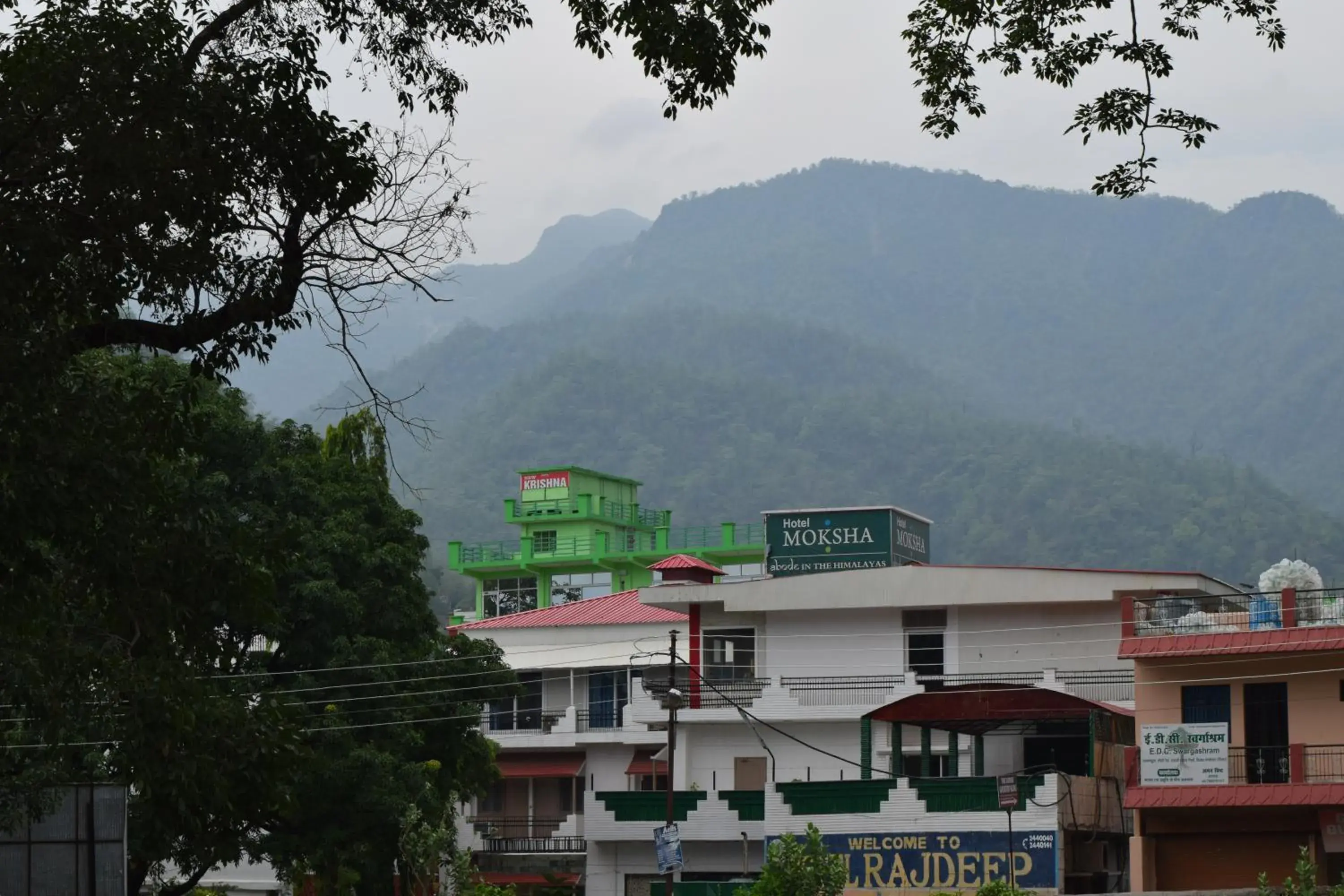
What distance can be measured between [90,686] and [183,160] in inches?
164

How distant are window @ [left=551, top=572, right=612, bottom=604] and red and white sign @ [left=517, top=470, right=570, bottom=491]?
17.7 ft

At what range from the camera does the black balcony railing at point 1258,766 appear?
1422 inches

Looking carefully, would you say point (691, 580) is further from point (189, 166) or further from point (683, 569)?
point (189, 166)

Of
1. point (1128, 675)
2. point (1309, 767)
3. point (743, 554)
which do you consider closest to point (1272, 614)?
point (1309, 767)

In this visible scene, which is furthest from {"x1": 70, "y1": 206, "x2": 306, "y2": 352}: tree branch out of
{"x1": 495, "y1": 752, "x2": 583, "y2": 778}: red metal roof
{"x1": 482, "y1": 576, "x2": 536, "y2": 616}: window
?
{"x1": 482, "y1": 576, "x2": 536, "y2": 616}: window

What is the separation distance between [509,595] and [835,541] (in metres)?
50.9

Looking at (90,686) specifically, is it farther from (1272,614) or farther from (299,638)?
(1272,614)

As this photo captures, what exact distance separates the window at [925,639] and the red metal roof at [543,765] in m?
12.4

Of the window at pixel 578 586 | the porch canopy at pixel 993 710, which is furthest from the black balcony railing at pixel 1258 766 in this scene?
the window at pixel 578 586

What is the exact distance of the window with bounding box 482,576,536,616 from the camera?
9931 centimetres

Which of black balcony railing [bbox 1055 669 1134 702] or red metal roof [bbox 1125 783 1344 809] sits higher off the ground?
black balcony railing [bbox 1055 669 1134 702]

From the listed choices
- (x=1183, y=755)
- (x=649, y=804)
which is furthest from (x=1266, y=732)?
(x=649, y=804)

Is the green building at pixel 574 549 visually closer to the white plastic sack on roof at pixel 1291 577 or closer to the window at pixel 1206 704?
the window at pixel 1206 704

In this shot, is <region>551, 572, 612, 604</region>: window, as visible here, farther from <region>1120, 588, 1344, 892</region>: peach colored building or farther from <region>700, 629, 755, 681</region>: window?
<region>1120, 588, 1344, 892</region>: peach colored building
